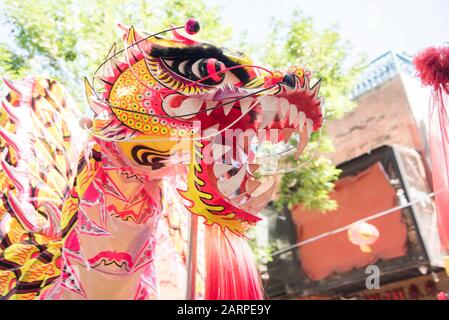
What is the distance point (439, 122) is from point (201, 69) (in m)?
0.78

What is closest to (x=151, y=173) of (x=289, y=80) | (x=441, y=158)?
(x=289, y=80)

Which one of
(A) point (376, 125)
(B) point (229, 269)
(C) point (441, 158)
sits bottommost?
(B) point (229, 269)

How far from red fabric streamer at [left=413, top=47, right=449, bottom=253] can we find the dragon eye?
2.35 ft

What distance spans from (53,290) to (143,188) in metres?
0.52

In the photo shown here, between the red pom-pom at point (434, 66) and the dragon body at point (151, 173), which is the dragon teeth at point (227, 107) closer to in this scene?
the dragon body at point (151, 173)

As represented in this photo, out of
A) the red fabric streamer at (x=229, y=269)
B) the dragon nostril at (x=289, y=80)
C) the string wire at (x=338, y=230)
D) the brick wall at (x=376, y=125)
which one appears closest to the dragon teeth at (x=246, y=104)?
the dragon nostril at (x=289, y=80)

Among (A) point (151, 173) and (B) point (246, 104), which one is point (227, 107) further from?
(A) point (151, 173)

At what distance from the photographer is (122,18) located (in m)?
3.59

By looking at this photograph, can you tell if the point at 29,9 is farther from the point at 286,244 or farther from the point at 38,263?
the point at 286,244

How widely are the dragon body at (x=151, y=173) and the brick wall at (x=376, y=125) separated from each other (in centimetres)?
606

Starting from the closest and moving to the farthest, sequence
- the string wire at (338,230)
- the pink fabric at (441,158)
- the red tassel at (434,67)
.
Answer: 1. the pink fabric at (441,158)
2. the red tassel at (434,67)
3. the string wire at (338,230)

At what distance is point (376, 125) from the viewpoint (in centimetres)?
715

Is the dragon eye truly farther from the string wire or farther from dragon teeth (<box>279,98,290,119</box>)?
the string wire

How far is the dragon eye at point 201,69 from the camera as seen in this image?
1.15 m
